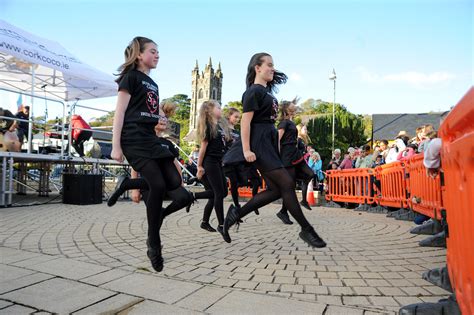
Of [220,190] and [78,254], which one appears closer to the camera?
[78,254]

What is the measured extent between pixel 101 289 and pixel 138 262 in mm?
783

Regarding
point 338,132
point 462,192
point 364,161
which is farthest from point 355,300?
point 338,132

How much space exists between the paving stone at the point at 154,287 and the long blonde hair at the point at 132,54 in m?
1.71

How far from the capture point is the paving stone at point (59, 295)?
219cm

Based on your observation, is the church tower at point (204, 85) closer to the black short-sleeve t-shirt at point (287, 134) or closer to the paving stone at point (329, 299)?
the black short-sleeve t-shirt at point (287, 134)

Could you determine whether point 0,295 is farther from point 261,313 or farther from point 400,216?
point 400,216

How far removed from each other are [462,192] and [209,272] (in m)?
2.01

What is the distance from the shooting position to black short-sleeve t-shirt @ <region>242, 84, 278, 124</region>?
11.9 ft

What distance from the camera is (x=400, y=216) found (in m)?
7.15

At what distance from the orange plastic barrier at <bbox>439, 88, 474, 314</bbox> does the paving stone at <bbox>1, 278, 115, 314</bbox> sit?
2036 mm

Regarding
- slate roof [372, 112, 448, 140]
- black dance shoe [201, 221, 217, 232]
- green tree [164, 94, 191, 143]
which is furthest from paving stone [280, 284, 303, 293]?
green tree [164, 94, 191, 143]

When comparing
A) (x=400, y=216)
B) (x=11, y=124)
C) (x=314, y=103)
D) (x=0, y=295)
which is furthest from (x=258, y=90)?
(x=314, y=103)

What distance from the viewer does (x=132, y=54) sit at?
Answer: 10.5ft

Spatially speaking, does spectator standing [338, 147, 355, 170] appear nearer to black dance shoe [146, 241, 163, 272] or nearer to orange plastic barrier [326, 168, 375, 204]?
orange plastic barrier [326, 168, 375, 204]
